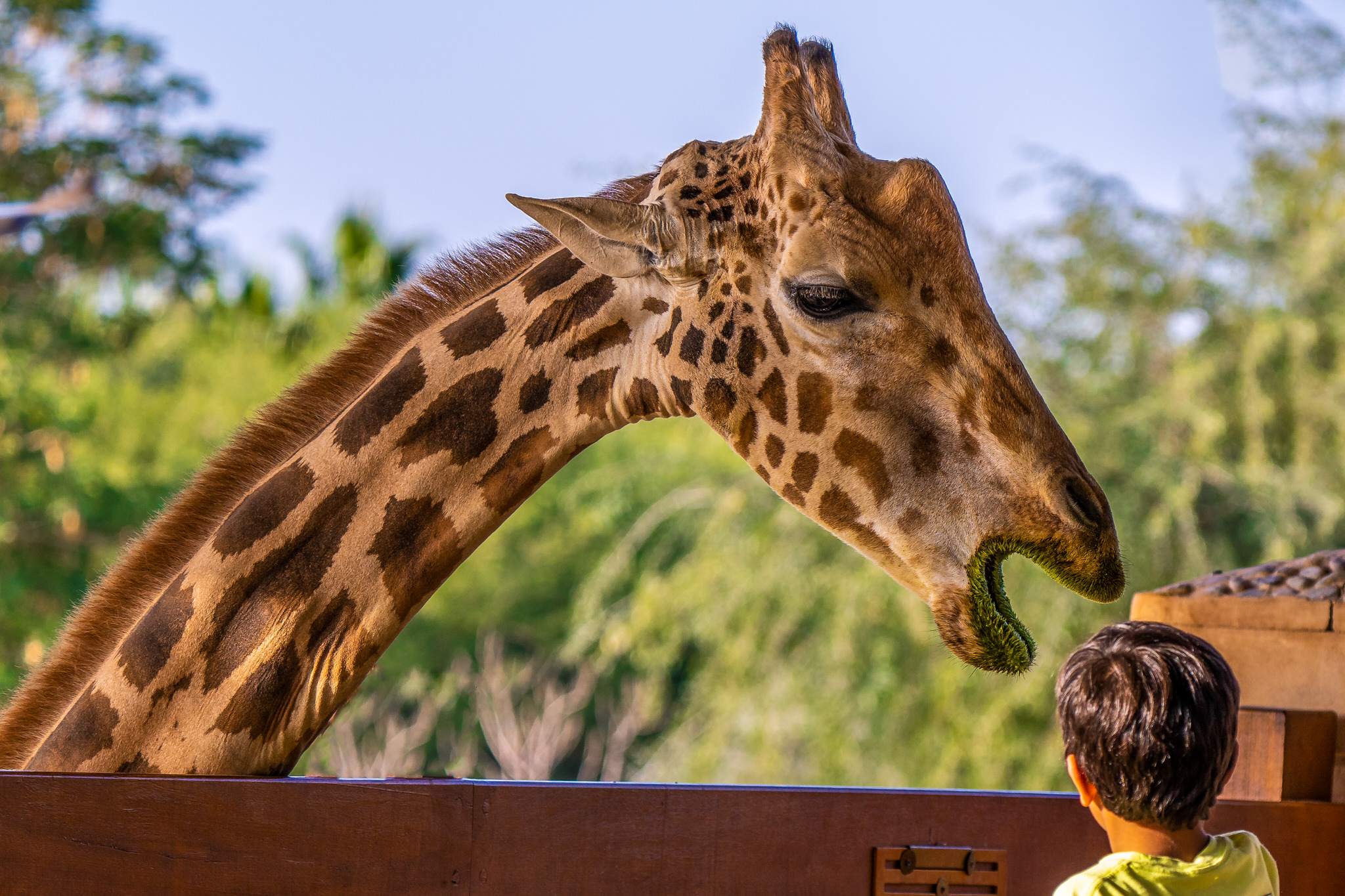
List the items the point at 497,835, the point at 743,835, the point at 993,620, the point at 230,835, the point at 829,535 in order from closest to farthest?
the point at 230,835
the point at 497,835
the point at 743,835
the point at 993,620
the point at 829,535

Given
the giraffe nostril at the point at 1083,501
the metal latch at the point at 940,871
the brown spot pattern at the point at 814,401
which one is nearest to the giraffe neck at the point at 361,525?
the brown spot pattern at the point at 814,401

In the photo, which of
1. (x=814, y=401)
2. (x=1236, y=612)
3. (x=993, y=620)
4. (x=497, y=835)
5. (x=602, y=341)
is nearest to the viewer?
(x=497, y=835)

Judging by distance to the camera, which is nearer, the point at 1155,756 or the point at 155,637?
the point at 1155,756

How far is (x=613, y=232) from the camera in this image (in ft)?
6.78

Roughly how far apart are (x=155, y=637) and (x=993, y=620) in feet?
4.66

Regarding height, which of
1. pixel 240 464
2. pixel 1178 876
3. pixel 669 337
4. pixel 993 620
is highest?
pixel 669 337

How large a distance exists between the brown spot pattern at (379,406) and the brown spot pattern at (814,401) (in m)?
0.69

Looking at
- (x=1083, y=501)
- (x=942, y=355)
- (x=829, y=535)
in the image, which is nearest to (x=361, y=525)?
(x=942, y=355)

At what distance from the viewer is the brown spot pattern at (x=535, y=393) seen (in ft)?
6.93

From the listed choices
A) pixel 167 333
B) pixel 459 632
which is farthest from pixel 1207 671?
pixel 167 333

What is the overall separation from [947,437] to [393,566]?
976mm

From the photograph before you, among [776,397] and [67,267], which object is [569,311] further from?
[67,267]

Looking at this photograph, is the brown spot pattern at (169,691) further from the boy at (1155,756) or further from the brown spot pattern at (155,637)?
the boy at (1155,756)

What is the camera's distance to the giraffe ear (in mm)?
2033
